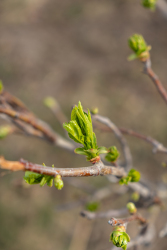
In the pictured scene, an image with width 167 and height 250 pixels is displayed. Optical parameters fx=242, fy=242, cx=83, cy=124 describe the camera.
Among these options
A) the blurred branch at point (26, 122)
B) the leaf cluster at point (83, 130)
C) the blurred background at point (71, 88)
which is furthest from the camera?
the blurred background at point (71, 88)

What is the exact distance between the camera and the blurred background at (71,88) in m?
2.30

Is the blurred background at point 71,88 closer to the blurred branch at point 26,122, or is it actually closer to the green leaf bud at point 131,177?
the blurred branch at point 26,122

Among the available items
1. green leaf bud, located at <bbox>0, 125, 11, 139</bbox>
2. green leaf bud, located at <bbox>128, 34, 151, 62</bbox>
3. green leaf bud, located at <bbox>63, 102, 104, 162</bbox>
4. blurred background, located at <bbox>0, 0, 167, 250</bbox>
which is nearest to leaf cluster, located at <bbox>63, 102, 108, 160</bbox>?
green leaf bud, located at <bbox>63, 102, 104, 162</bbox>

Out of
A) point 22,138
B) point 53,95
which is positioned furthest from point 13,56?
point 22,138

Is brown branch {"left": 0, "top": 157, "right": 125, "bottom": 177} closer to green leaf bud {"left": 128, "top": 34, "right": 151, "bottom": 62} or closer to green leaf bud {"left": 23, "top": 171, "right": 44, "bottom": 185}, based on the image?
green leaf bud {"left": 23, "top": 171, "right": 44, "bottom": 185}

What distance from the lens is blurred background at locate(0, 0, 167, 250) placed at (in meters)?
2.30

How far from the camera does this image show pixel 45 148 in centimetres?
273

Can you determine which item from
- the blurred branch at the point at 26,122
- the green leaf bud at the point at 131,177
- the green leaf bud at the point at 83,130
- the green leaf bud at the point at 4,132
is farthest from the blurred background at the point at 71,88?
the green leaf bud at the point at 83,130

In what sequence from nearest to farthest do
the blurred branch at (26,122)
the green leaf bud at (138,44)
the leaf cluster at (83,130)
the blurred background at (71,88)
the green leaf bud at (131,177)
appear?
the leaf cluster at (83,130)
the green leaf bud at (131,177)
the green leaf bud at (138,44)
the blurred branch at (26,122)
the blurred background at (71,88)

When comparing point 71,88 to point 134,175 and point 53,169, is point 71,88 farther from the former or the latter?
point 53,169

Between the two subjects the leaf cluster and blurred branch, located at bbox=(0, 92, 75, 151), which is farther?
blurred branch, located at bbox=(0, 92, 75, 151)

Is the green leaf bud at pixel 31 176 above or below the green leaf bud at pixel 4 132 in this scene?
below

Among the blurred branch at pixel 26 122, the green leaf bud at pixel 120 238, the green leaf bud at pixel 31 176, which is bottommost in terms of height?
the green leaf bud at pixel 120 238

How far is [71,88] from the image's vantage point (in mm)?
3041
